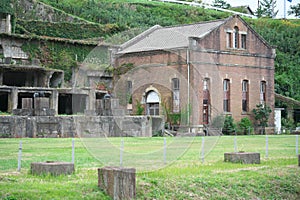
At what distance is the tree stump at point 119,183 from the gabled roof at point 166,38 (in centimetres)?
3373

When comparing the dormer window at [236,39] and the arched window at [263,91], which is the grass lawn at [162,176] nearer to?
the dormer window at [236,39]

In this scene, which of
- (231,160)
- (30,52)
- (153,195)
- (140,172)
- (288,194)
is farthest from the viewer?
(30,52)

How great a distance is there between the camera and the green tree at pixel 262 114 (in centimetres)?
5792

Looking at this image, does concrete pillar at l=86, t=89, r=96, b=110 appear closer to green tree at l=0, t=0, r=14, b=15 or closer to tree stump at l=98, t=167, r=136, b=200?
green tree at l=0, t=0, r=14, b=15

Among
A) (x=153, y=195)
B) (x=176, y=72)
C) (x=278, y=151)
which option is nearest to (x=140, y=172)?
(x=153, y=195)

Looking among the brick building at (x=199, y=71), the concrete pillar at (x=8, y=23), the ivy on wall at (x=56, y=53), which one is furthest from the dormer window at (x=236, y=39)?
the concrete pillar at (x=8, y=23)

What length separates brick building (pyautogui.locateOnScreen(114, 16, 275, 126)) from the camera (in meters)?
52.2

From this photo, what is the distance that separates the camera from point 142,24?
271ft

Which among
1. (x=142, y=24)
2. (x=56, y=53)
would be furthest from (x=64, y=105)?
(x=142, y=24)

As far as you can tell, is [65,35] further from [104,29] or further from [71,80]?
[71,80]

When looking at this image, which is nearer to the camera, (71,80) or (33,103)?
(33,103)

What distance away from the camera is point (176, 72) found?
53000 millimetres

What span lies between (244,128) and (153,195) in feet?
126

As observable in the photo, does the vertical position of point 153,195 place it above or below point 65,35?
below
